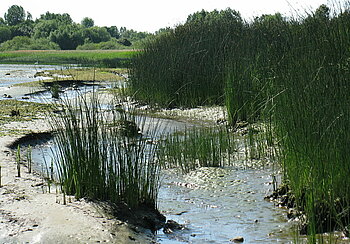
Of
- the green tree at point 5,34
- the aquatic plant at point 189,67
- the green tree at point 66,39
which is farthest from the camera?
the green tree at point 5,34

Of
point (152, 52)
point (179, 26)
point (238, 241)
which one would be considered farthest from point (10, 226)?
point (179, 26)

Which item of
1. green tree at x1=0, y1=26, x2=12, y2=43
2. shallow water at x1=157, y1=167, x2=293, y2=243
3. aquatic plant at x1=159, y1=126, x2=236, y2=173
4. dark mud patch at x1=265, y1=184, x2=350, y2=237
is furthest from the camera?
green tree at x1=0, y1=26, x2=12, y2=43

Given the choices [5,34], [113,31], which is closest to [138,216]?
[5,34]

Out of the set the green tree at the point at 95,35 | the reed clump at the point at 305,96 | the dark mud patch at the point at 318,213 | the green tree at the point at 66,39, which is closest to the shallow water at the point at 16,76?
the reed clump at the point at 305,96

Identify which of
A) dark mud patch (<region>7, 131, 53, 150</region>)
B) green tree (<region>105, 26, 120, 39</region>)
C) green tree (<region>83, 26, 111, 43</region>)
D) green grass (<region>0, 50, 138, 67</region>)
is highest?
green tree (<region>105, 26, 120, 39</region>)

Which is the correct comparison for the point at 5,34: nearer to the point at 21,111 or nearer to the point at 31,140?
the point at 21,111

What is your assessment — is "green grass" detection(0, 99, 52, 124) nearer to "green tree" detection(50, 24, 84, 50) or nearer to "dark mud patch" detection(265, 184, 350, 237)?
"dark mud patch" detection(265, 184, 350, 237)

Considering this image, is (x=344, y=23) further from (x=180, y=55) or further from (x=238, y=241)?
(x=180, y=55)

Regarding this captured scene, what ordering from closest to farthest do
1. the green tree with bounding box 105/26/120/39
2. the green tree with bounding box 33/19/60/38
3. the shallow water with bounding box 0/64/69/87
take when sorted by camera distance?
1. the shallow water with bounding box 0/64/69/87
2. the green tree with bounding box 33/19/60/38
3. the green tree with bounding box 105/26/120/39

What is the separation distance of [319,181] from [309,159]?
0.19 m

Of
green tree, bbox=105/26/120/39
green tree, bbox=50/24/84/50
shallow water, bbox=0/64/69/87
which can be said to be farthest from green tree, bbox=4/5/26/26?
shallow water, bbox=0/64/69/87

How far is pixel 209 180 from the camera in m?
5.58

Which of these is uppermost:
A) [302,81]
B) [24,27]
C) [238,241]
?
[24,27]

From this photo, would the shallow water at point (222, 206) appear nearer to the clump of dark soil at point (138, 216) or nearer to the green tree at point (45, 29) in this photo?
the clump of dark soil at point (138, 216)
